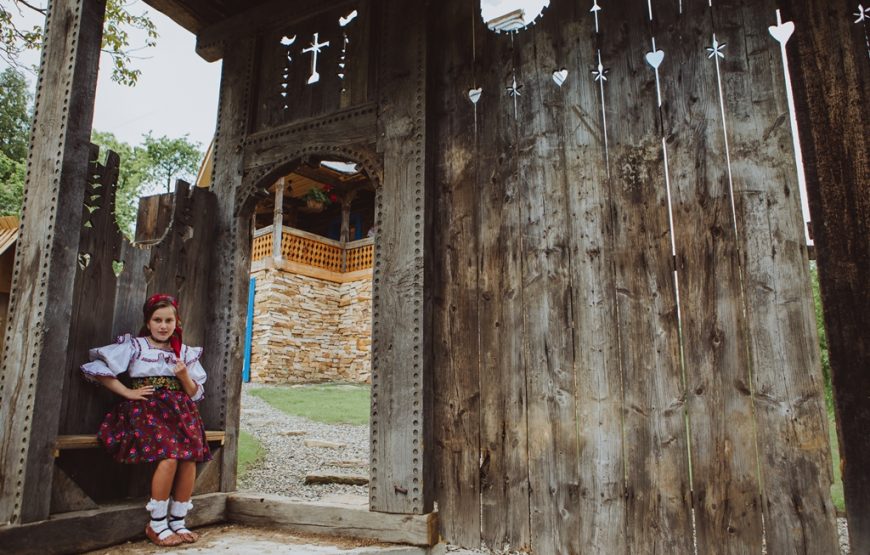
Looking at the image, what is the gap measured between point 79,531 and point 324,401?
893 cm

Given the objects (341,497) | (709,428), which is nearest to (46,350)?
(341,497)

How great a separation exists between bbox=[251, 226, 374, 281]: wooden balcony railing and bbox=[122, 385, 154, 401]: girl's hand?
12642 millimetres

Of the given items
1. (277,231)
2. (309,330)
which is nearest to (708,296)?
(277,231)

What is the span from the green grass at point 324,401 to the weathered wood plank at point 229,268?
18.3 ft

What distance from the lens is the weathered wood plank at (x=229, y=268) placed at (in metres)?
3.94

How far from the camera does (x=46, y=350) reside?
2.88m

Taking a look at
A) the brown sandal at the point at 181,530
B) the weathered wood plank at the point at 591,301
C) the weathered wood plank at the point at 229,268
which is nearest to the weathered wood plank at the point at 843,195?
the weathered wood plank at the point at 591,301

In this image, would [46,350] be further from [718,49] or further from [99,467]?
[718,49]

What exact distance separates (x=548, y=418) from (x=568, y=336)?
431mm

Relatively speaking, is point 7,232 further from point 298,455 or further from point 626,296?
point 626,296

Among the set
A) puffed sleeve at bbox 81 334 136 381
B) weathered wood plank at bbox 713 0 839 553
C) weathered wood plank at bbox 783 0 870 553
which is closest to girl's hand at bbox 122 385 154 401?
puffed sleeve at bbox 81 334 136 381

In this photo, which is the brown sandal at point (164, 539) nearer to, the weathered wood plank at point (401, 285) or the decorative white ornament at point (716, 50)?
the weathered wood plank at point (401, 285)

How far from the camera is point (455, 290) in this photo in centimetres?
350

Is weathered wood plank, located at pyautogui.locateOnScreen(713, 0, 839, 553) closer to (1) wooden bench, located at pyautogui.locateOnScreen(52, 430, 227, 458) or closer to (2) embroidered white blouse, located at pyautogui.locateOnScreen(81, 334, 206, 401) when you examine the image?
(2) embroidered white blouse, located at pyautogui.locateOnScreen(81, 334, 206, 401)
